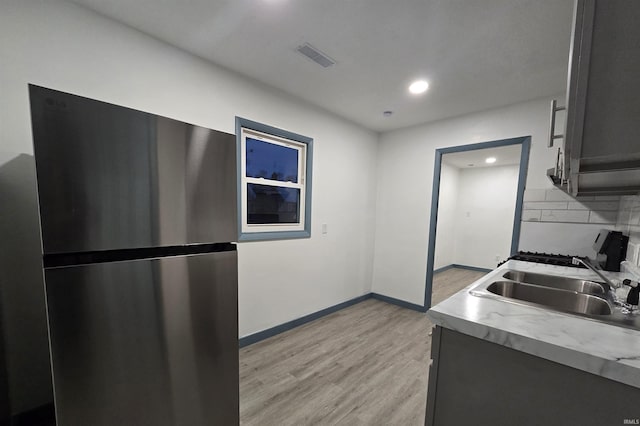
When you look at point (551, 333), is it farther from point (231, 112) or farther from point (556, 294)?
point (231, 112)

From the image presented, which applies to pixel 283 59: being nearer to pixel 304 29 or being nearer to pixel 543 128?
pixel 304 29

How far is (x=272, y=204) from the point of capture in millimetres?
2605

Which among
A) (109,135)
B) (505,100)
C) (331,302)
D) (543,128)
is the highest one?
(505,100)

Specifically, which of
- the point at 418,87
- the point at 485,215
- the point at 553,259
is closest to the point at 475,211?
the point at 485,215

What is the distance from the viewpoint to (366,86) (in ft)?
7.46

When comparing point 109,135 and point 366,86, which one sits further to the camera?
point 366,86

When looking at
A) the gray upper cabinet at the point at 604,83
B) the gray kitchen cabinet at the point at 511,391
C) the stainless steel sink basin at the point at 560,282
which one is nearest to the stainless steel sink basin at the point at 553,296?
the stainless steel sink basin at the point at 560,282

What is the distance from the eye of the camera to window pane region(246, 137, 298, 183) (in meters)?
2.39

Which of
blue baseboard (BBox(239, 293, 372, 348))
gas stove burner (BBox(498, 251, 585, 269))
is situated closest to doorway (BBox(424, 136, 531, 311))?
gas stove burner (BBox(498, 251, 585, 269))

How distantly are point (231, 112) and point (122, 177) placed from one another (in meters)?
1.42

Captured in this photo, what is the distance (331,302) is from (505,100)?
3.02 m

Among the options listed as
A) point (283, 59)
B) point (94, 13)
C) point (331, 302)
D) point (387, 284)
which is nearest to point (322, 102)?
point (283, 59)

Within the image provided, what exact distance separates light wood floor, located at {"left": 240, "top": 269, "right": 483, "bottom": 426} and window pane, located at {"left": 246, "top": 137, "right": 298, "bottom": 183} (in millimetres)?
1729

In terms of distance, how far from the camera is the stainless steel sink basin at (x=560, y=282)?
146 cm
